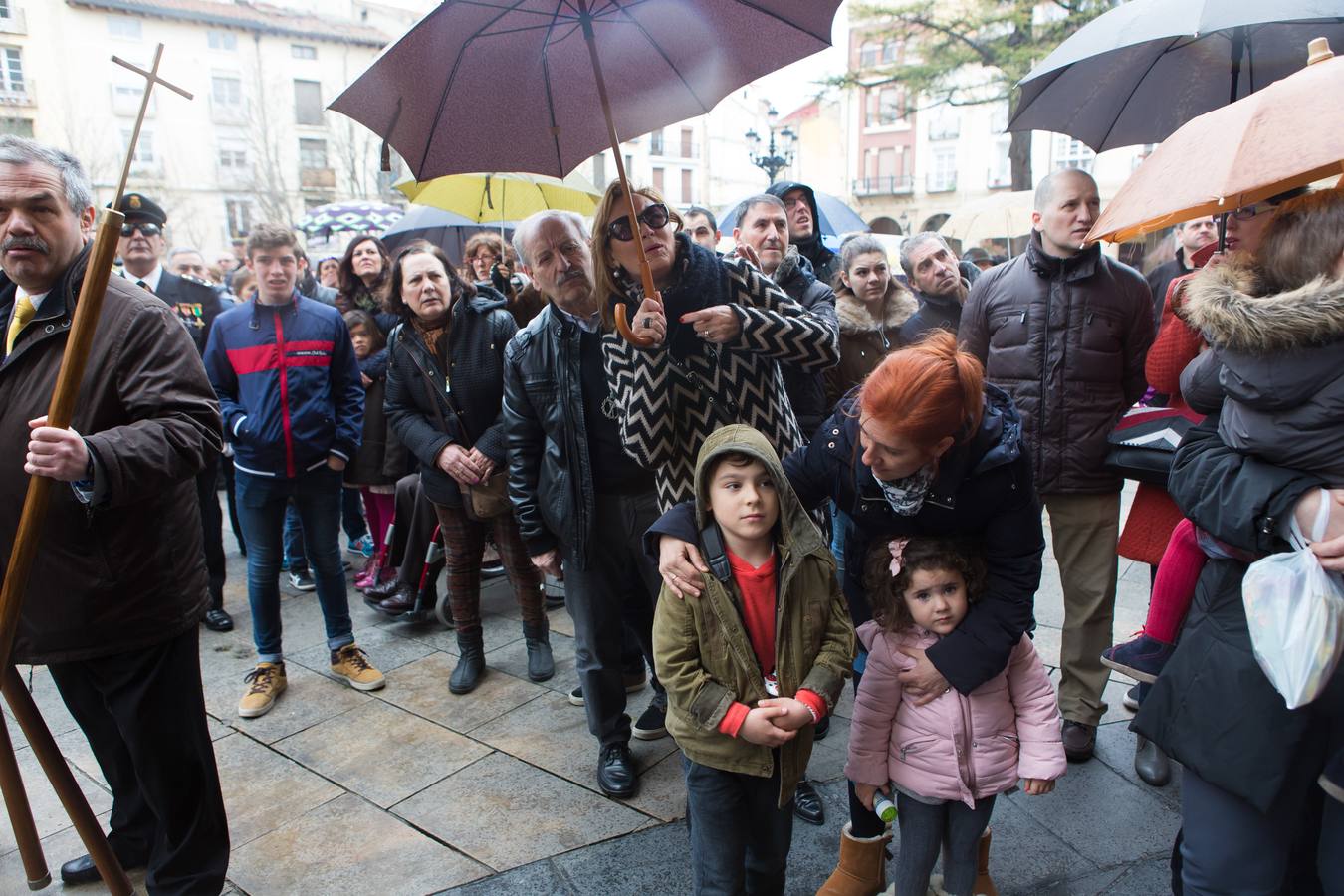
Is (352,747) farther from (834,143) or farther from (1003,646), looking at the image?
(834,143)

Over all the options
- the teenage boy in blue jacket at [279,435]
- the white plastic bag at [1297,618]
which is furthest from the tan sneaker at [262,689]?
the white plastic bag at [1297,618]

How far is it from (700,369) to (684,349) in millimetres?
81

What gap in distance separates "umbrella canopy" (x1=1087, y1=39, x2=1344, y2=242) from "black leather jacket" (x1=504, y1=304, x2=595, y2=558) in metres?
1.70

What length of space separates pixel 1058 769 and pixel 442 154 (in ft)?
8.03

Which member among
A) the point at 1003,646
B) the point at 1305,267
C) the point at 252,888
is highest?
the point at 1305,267

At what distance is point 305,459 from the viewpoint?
4.02 metres

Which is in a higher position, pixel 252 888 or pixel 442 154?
pixel 442 154

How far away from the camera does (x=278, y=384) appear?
405cm

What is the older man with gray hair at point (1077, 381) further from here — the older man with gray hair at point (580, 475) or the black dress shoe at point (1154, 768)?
the older man with gray hair at point (580, 475)

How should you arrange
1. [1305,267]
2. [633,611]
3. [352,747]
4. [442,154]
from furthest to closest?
[352,747] → [633,611] → [442,154] → [1305,267]

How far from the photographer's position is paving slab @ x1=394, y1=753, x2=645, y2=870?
283 cm

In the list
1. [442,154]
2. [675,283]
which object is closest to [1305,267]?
[675,283]

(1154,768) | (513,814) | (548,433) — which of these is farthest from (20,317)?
(1154,768)

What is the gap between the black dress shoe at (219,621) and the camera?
16.0 feet
